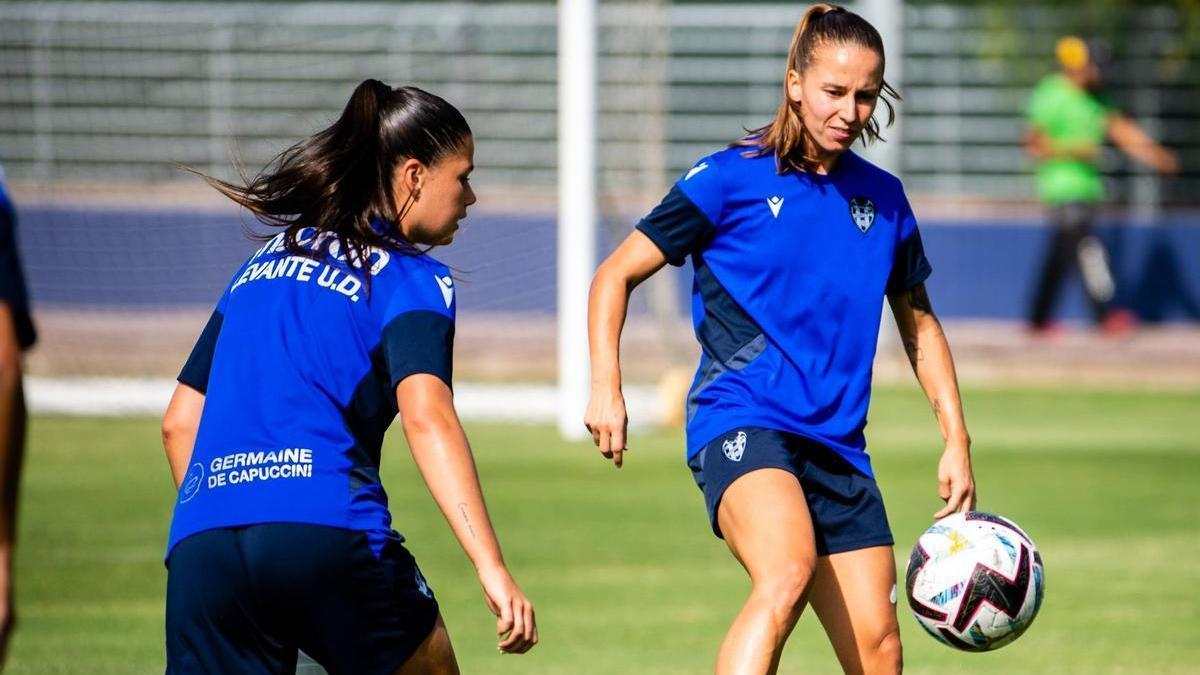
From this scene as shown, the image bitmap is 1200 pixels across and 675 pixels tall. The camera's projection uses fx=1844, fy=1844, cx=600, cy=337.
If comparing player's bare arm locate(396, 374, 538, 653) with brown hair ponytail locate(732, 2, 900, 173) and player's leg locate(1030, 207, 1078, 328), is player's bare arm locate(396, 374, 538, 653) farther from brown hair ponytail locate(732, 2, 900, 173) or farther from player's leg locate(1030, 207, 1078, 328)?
player's leg locate(1030, 207, 1078, 328)

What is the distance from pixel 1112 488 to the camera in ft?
39.4

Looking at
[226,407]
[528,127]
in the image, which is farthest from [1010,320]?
[226,407]

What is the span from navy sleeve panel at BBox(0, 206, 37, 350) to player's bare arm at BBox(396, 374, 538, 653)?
179 cm

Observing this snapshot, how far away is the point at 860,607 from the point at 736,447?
55 cm

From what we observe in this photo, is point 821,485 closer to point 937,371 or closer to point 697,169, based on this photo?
point 937,371

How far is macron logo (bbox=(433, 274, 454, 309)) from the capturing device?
399 centimetres

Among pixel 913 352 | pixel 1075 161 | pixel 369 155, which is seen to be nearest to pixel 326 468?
pixel 369 155

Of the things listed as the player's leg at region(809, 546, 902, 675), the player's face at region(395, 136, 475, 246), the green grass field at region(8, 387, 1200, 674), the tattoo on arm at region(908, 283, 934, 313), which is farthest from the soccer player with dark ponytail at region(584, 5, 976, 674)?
the green grass field at region(8, 387, 1200, 674)

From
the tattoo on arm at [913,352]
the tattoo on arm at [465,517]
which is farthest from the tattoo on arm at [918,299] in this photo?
the tattoo on arm at [465,517]

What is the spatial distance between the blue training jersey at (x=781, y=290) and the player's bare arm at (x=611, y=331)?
67 millimetres

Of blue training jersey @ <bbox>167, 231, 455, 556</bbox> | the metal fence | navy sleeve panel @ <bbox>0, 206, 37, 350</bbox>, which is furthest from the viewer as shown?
the metal fence

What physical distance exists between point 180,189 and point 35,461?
678 centimetres

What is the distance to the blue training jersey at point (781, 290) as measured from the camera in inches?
202

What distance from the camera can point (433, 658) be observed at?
13.0 ft
